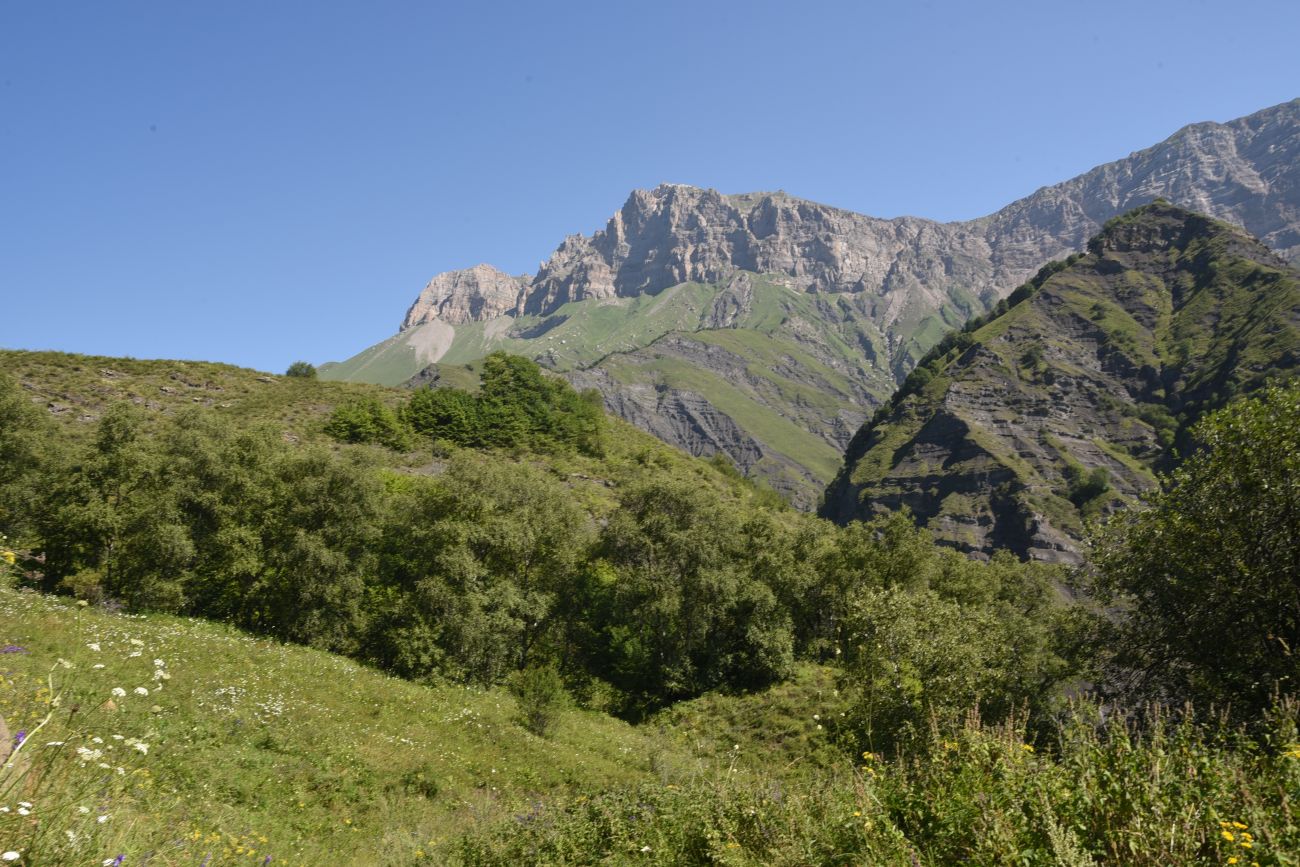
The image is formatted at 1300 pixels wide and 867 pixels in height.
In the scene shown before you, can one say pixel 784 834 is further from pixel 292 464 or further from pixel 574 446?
pixel 574 446

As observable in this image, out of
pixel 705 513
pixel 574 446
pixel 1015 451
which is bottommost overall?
pixel 1015 451

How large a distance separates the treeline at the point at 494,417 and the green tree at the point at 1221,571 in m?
75.2

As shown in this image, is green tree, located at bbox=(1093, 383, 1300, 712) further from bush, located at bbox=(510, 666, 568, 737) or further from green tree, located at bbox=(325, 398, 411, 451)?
green tree, located at bbox=(325, 398, 411, 451)

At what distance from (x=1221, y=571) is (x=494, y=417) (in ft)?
274

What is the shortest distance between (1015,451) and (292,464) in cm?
19986

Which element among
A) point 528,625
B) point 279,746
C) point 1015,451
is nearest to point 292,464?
point 528,625

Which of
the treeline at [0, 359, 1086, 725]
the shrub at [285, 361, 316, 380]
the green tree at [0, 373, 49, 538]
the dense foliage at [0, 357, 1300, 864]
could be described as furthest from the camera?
the shrub at [285, 361, 316, 380]

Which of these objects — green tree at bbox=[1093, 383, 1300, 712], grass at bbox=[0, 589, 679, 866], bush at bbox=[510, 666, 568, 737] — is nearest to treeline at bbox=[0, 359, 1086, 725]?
grass at bbox=[0, 589, 679, 866]

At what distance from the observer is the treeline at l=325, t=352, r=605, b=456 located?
77562 millimetres

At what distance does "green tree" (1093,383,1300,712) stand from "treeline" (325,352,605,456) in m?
75.2

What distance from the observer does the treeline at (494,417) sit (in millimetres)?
77562

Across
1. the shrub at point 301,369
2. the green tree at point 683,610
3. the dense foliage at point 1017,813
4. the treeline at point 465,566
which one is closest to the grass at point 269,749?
the treeline at point 465,566

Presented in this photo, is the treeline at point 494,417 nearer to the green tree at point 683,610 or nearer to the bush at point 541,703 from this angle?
the green tree at point 683,610

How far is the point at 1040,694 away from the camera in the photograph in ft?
79.2
